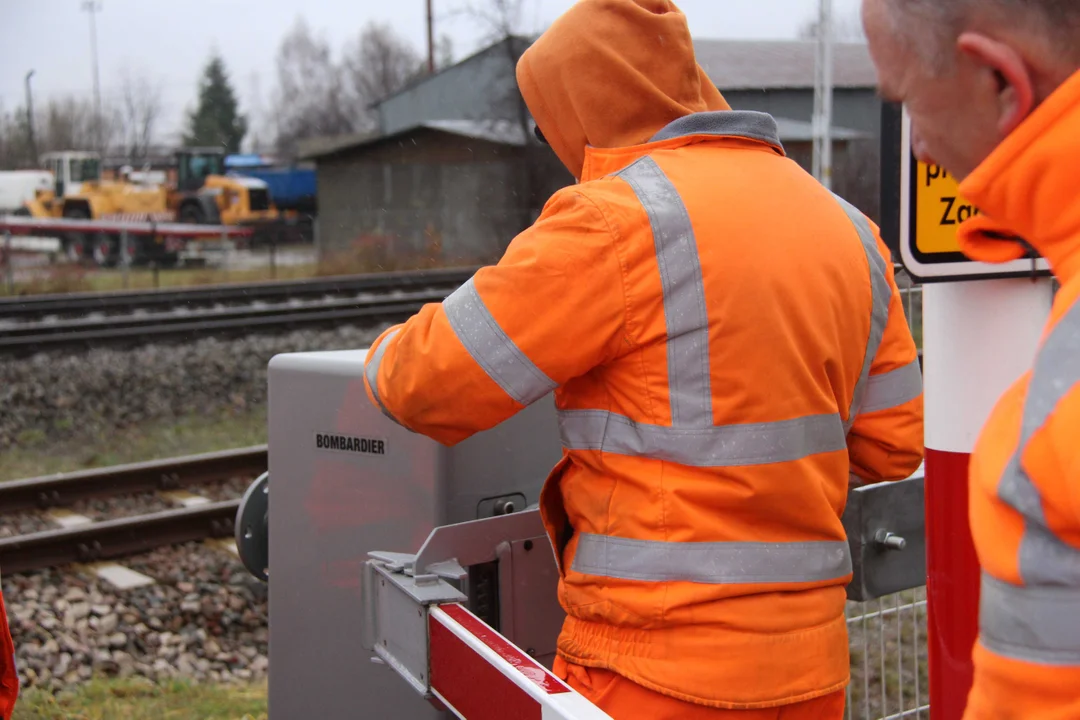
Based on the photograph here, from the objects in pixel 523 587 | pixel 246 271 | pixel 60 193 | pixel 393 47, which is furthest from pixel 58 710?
pixel 393 47

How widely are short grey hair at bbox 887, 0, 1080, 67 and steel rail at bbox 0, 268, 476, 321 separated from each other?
15.5 meters

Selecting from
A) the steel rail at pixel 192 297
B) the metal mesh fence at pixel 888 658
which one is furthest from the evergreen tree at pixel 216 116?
the metal mesh fence at pixel 888 658

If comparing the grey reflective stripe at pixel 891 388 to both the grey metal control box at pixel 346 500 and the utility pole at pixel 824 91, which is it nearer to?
the grey metal control box at pixel 346 500

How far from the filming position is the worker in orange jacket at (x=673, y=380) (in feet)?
6.37

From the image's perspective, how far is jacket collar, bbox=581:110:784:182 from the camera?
211 centimetres

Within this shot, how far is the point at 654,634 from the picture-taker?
77.8 inches

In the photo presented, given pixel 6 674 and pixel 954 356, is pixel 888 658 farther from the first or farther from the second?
pixel 6 674

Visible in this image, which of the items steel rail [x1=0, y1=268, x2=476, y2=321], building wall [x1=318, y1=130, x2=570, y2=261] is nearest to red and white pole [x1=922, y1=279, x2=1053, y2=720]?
steel rail [x1=0, y1=268, x2=476, y2=321]

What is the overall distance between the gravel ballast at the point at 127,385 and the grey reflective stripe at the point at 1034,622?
30.8ft

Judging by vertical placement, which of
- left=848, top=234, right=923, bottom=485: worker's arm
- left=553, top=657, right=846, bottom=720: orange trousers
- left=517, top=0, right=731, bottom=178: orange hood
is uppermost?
left=517, top=0, right=731, bottom=178: orange hood

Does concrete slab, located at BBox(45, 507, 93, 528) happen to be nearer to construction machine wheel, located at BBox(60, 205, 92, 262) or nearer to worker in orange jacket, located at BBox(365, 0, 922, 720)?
worker in orange jacket, located at BBox(365, 0, 922, 720)

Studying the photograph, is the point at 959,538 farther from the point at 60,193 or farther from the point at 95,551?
the point at 60,193

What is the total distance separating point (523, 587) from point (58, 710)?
→ 2741 mm

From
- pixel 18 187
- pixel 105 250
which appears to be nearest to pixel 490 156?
pixel 105 250
